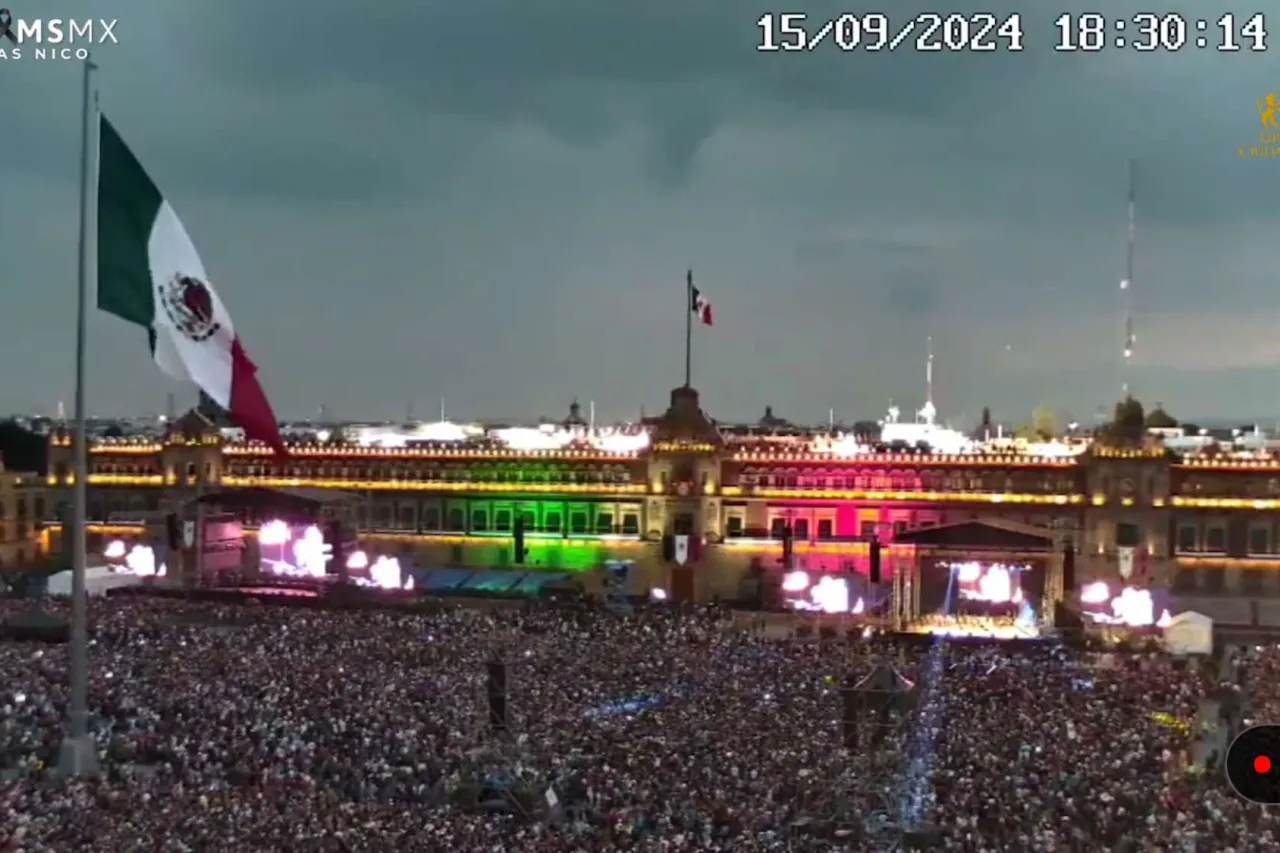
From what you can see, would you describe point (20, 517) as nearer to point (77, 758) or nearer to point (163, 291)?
point (77, 758)

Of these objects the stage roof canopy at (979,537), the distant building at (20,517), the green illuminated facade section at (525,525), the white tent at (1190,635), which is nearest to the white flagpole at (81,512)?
the white tent at (1190,635)

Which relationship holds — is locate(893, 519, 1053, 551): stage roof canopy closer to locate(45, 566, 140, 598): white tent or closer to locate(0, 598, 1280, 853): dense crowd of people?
locate(0, 598, 1280, 853): dense crowd of people

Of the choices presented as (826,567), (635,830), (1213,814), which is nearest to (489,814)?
(635,830)

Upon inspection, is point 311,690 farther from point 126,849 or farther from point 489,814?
point 126,849

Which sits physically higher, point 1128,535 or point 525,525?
point 525,525

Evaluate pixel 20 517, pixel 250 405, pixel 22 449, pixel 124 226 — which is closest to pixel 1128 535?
pixel 250 405

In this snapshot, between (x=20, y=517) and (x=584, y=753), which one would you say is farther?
(x=20, y=517)

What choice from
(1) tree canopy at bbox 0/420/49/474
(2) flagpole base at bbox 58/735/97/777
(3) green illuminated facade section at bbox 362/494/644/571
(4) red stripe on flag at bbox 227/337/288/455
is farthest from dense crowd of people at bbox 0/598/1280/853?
(1) tree canopy at bbox 0/420/49/474
